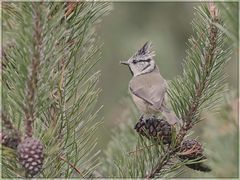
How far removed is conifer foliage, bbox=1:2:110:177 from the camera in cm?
116

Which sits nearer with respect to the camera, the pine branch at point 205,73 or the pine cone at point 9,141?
the pine cone at point 9,141

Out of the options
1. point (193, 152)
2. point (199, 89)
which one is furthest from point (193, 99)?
point (193, 152)

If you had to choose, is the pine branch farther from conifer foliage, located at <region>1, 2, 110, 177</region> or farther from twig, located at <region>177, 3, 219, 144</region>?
conifer foliage, located at <region>1, 2, 110, 177</region>

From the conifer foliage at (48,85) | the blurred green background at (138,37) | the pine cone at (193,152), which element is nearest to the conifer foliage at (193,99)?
the pine cone at (193,152)

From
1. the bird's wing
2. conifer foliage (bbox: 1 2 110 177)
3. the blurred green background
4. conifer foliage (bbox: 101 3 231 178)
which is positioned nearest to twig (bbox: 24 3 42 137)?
conifer foliage (bbox: 1 2 110 177)

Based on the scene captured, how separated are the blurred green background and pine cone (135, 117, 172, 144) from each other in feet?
7.31

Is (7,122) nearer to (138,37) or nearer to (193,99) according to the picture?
(193,99)

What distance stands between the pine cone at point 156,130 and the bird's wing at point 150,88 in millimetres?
578

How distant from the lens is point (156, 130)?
1470 mm

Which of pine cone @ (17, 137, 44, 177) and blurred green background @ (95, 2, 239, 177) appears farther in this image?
blurred green background @ (95, 2, 239, 177)

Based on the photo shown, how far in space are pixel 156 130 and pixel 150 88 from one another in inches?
39.5

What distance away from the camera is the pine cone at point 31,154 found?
112cm

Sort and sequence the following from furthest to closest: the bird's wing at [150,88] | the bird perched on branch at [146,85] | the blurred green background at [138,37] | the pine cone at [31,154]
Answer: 1. the blurred green background at [138,37]
2. the bird's wing at [150,88]
3. the bird perched on branch at [146,85]
4. the pine cone at [31,154]

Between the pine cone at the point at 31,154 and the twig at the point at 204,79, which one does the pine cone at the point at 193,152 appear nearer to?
the twig at the point at 204,79
